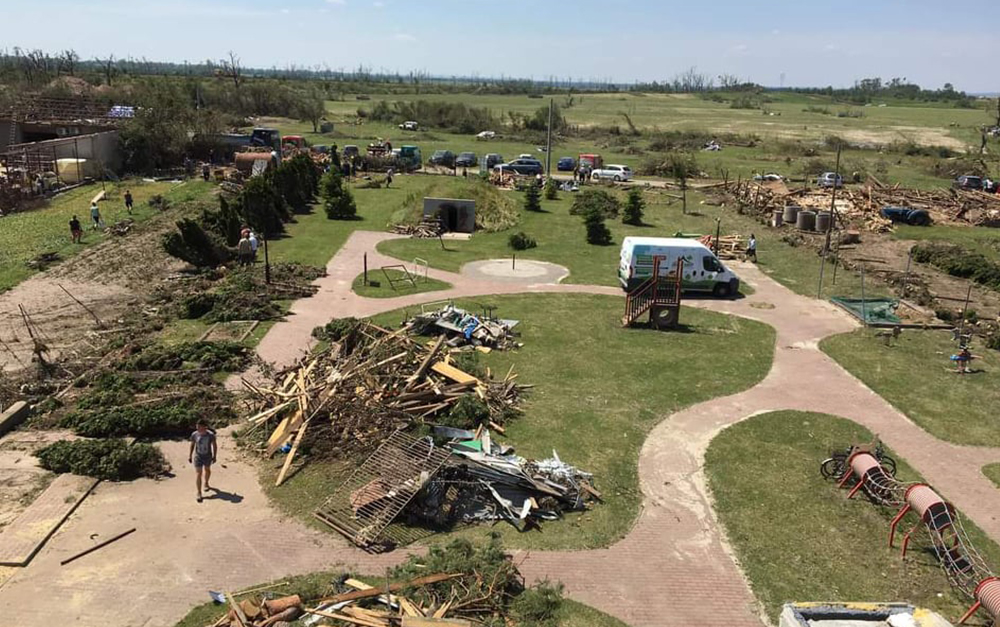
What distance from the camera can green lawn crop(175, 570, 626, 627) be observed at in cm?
1103

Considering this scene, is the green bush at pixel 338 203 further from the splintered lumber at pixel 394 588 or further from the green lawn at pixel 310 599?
the splintered lumber at pixel 394 588

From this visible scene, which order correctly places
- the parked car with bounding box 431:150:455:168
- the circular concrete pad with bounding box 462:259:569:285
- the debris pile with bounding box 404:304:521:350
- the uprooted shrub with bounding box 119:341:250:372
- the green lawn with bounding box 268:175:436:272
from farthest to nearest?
1. the parked car with bounding box 431:150:455:168
2. the green lawn with bounding box 268:175:436:272
3. the circular concrete pad with bounding box 462:259:569:285
4. the debris pile with bounding box 404:304:521:350
5. the uprooted shrub with bounding box 119:341:250:372

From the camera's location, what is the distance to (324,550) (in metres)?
12.9

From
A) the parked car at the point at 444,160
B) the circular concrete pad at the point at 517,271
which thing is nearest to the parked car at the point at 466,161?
the parked car at the point at 444,160

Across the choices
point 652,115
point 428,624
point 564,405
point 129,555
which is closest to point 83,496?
point 129,555

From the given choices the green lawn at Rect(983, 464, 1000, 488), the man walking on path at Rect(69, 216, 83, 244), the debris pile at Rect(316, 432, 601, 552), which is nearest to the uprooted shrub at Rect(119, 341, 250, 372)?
the debris pile at Rect(316, 432, 601, 552)

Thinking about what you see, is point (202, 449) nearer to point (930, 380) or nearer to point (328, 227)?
point (930, 380)

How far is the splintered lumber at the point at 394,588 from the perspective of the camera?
1116 centimetres

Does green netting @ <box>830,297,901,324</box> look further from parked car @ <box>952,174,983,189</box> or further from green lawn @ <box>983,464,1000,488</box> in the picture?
parked car @ <box>952,174,983,189</box>

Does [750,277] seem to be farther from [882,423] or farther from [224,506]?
[224,506]

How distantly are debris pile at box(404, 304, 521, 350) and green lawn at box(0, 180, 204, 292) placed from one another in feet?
55.8

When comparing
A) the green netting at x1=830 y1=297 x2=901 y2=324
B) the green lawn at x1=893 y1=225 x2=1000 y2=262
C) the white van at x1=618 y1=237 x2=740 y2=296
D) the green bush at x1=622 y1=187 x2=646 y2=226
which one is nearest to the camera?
the green netting at x1=830 y1=297 x2=901 y2=324

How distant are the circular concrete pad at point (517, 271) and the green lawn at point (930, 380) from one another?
12602 mm

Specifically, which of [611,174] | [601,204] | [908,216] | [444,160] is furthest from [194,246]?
[908,216]
